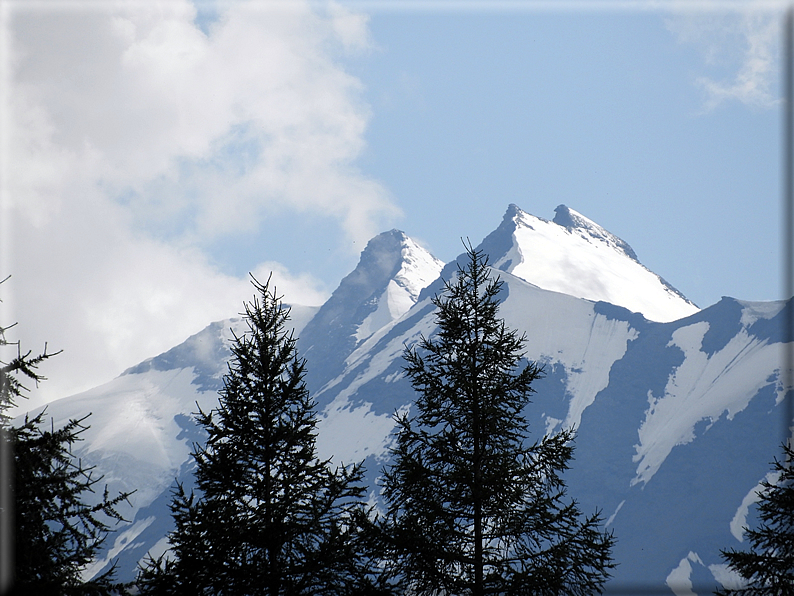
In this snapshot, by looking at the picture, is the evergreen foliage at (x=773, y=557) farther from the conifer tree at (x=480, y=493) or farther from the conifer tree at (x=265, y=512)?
the conifer tree at (x=265, y=512)

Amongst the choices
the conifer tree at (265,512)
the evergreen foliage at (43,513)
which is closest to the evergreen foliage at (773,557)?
the conifer tree at (265,512)

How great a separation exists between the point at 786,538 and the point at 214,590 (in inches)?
435

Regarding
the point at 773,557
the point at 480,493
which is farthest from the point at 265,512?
the point at 773,557

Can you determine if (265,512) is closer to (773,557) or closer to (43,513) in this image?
(43,513)

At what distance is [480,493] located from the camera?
13.0 meters

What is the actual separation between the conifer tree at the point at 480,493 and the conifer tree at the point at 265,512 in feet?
3.05

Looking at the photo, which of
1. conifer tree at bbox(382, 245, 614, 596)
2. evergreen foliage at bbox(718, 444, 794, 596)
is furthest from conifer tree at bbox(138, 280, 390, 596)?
evergreen foliage at bbox(718, 444, 794, 596)

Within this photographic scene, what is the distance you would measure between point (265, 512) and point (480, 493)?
3.84 metres

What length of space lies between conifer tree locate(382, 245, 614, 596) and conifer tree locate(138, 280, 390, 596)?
0.93 meters

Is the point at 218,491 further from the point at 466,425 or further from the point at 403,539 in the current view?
the point at 466,425

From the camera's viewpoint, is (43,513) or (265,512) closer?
(43,513)

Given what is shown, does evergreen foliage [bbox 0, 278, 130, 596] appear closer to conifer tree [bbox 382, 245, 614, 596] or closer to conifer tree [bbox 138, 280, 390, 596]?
conifer tree [bbox 138, 280, 390, 596]

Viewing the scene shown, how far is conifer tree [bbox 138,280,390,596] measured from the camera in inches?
492

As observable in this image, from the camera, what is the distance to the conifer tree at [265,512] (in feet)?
41.0
